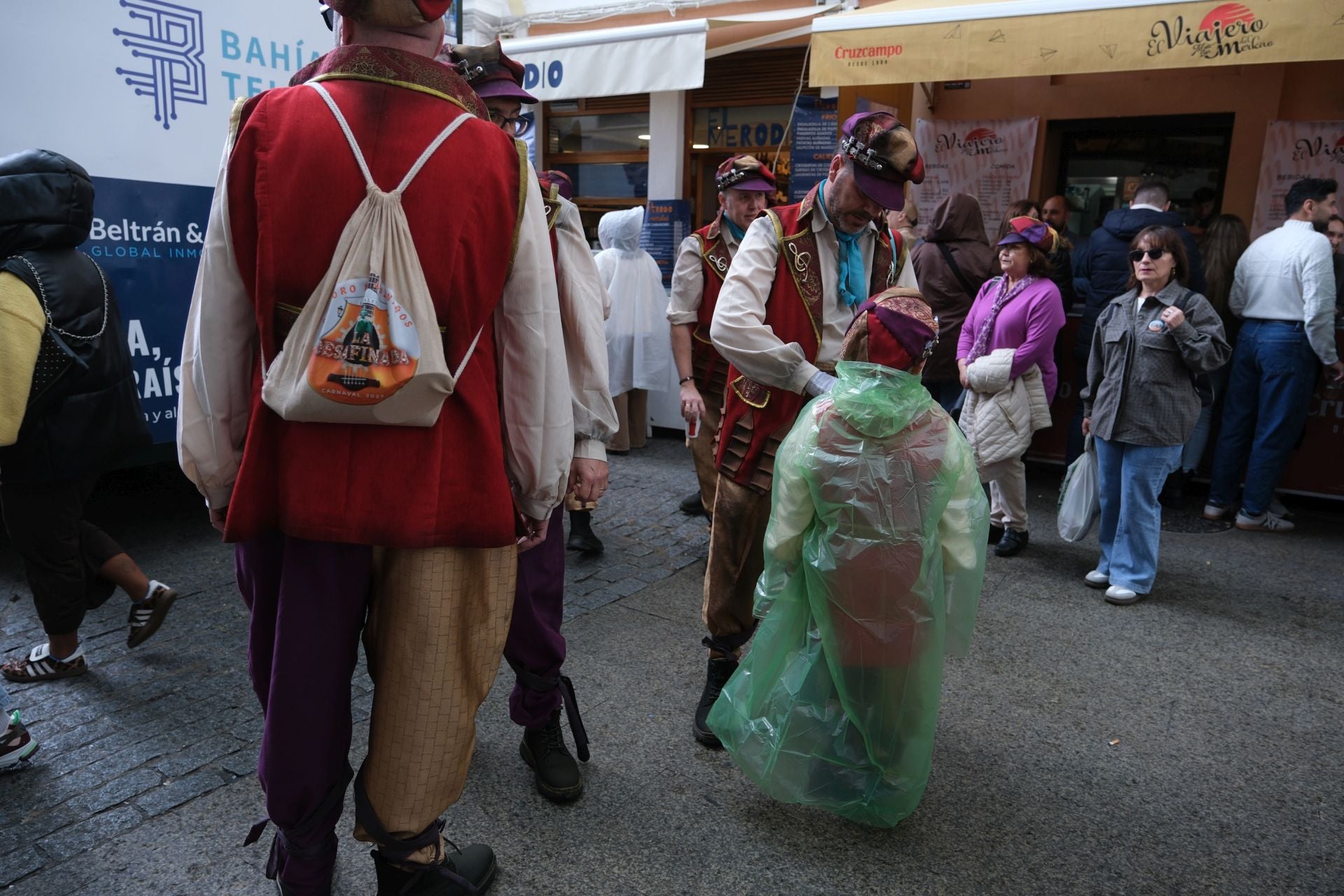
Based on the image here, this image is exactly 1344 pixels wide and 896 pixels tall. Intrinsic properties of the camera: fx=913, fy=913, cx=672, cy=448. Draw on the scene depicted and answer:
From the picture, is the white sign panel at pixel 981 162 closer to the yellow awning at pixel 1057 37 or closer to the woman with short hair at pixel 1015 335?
the yellow awning at pixel 1057 37

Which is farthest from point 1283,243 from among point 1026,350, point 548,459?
point 548,459

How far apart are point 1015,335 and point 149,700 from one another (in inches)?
169

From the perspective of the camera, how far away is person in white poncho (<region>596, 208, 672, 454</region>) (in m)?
6.48

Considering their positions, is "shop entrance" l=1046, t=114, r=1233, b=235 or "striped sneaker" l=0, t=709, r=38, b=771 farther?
"shop entrance" l=1046, t=114, r=1233, b=235

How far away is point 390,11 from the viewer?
1.60 metres

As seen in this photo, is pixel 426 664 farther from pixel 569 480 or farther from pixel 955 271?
pixel 955 271

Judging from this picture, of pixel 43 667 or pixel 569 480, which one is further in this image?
pixel 43 667

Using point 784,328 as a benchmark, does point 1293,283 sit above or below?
above

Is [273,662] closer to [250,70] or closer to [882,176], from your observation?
[882,176]

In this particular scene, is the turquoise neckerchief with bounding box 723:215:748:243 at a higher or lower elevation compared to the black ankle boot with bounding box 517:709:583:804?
higher

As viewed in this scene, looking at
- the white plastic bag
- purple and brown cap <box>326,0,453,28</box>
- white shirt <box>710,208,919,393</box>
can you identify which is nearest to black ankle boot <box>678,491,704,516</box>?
the white plastic bag

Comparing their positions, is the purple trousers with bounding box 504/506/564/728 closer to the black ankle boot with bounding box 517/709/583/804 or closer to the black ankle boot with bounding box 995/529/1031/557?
the black ankle boot with bounding box 517/709/583/804

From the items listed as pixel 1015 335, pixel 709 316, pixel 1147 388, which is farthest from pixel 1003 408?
pixel 709 316

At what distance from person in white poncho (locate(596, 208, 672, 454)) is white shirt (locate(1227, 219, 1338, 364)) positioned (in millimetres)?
3794
